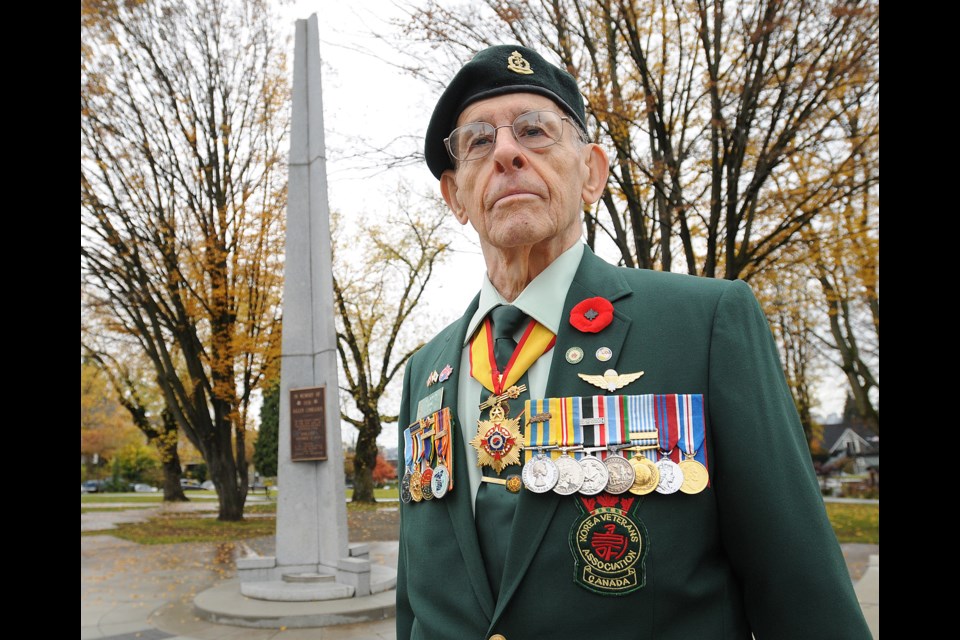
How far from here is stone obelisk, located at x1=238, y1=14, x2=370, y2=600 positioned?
8461 mm

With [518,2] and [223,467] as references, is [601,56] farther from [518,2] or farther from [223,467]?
[223,467]

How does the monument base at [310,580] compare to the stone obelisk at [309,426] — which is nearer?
the monument base at [310,580]

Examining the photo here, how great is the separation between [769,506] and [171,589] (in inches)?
423

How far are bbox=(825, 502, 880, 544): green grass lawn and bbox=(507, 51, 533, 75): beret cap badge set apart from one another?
1310 cm

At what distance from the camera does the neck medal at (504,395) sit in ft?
4.82

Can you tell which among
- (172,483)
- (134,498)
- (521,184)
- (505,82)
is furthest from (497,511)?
(134,498)

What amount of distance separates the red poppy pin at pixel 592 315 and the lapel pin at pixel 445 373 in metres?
0.37

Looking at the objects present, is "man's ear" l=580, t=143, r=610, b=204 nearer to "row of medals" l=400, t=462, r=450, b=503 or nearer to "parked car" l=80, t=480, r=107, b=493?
"row of medals" l=400, t=462, r=450, b=503

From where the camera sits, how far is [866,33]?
698cm

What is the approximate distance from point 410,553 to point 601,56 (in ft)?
27.8

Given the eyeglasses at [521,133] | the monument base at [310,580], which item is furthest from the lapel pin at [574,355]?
the monument base at [310,580]

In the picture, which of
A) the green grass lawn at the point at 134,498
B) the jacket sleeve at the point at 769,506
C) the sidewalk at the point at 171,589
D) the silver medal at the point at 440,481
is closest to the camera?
the jacket sleeve at the point at 769,506

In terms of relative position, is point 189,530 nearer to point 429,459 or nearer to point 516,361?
point 429,459

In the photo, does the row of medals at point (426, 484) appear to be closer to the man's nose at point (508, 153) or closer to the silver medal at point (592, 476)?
the silver medal at point (592, 476)
